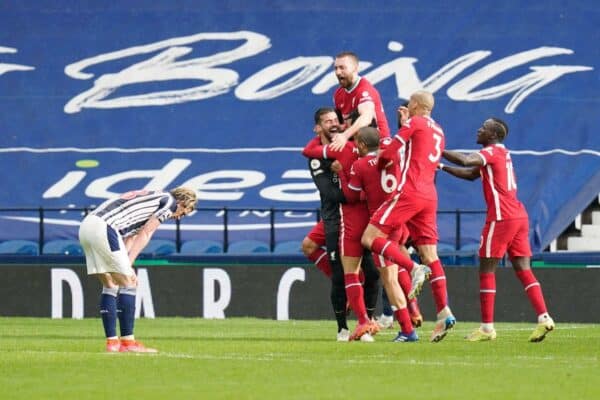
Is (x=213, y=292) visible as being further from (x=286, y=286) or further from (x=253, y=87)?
(x=253, y=87)

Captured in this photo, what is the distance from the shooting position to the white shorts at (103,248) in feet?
39.3

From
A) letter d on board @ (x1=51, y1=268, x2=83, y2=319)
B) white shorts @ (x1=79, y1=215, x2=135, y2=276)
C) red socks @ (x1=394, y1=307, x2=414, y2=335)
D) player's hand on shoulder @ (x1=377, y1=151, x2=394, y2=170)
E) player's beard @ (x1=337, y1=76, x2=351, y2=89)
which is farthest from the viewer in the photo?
letter d on board @ (x1=51, y1=268, x2=83, y2=319)

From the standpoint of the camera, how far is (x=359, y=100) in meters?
13.8

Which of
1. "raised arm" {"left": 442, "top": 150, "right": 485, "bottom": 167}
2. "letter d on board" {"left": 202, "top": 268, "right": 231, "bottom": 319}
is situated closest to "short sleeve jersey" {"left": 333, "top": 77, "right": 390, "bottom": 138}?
"raised arm" {"left": 442, "top": 150, "right": 485, "bottom": 167}

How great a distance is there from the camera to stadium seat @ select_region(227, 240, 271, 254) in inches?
887

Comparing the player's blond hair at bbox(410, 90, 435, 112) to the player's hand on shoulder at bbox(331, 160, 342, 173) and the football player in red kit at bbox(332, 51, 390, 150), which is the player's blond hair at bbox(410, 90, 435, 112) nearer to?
the football player in red kit at bbox(332, 51, 390, 150)

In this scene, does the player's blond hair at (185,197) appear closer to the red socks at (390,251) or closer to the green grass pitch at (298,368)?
the green grass pitch at (298,368)

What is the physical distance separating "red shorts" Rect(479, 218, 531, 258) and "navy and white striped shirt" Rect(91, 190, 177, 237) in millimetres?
3028

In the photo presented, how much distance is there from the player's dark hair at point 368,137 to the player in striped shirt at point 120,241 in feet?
6.46

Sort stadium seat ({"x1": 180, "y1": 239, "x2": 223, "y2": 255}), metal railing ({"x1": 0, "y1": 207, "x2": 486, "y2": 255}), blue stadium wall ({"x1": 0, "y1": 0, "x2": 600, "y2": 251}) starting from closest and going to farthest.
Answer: metal railing ({"x1": 0, "y1": 207, "x2": 486, "y2": 255})
stadium seat ({"x1": 180, "y1": 239, "x2": 223, "y2": 255})
blue stadium wall ({"x1": 0, "y1": 0, "x2": 600, "y2": 251})

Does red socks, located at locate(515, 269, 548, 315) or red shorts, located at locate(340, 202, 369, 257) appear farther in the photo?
red shorts, located at locate(340, 202, 369, 257)

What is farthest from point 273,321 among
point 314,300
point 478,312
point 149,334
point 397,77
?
point 397,77

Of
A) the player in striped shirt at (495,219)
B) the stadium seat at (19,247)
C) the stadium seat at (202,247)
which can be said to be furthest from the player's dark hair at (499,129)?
the stadium seat at (19,247)

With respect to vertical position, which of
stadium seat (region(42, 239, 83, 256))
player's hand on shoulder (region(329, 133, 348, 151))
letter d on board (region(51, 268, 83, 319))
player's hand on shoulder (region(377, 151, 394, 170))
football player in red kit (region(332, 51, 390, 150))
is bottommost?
letter d on board (region(51, 268, 83, 319))
